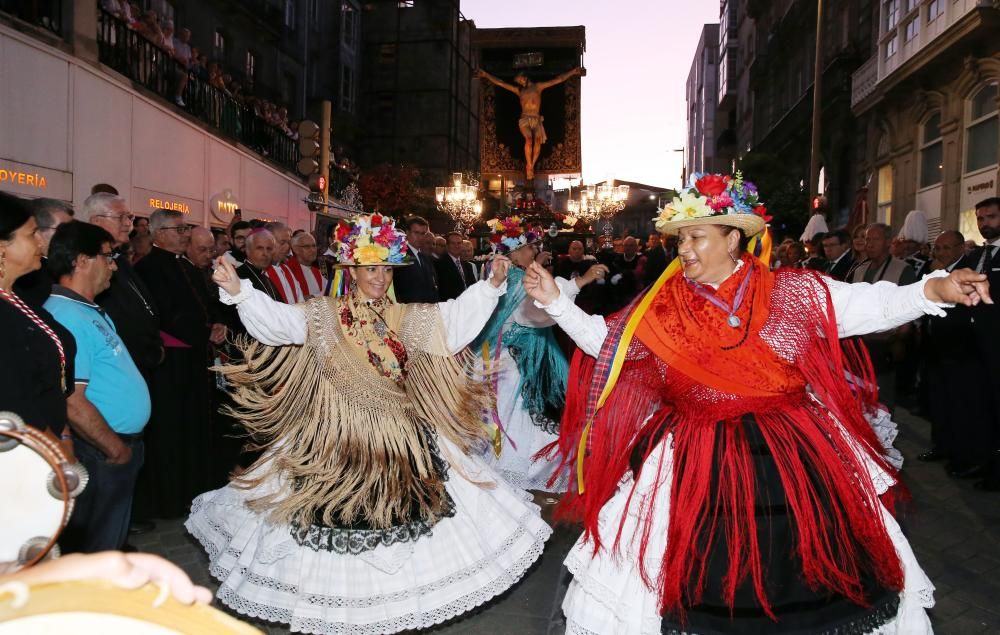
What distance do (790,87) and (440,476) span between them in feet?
99.3

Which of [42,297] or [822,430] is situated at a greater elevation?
[42,297]

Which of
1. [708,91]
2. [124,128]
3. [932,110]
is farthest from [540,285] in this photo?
[708,91]

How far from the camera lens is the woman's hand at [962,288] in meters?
2.71

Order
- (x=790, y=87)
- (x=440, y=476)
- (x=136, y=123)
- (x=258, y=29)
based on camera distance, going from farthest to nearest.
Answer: (x=790, y=87), (x=258, y=29), (x=136, y=123), (x=440, y=476)

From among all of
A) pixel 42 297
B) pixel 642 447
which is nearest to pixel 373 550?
pixel 642 447

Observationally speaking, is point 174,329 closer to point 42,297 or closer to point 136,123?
point 42,297

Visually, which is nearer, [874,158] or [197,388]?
[197,388]

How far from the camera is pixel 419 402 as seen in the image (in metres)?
4.15

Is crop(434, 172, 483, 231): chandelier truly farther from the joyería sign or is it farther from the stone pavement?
the stone pavement

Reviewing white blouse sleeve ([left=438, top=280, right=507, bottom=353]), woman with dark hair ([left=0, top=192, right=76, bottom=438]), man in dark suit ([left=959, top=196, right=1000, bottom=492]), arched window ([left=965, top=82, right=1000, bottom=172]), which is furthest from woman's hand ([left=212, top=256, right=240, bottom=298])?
arched window ([left=965, top=82, right=1000, bottom=172])

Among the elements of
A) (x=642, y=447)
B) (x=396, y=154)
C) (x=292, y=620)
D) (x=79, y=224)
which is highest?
(x=396, y=154)

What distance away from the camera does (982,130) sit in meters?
14.5

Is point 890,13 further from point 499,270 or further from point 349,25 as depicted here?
point 349,25

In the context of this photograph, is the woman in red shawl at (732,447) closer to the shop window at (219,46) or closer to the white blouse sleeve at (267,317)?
the white blouse sleeve at (267,317)
